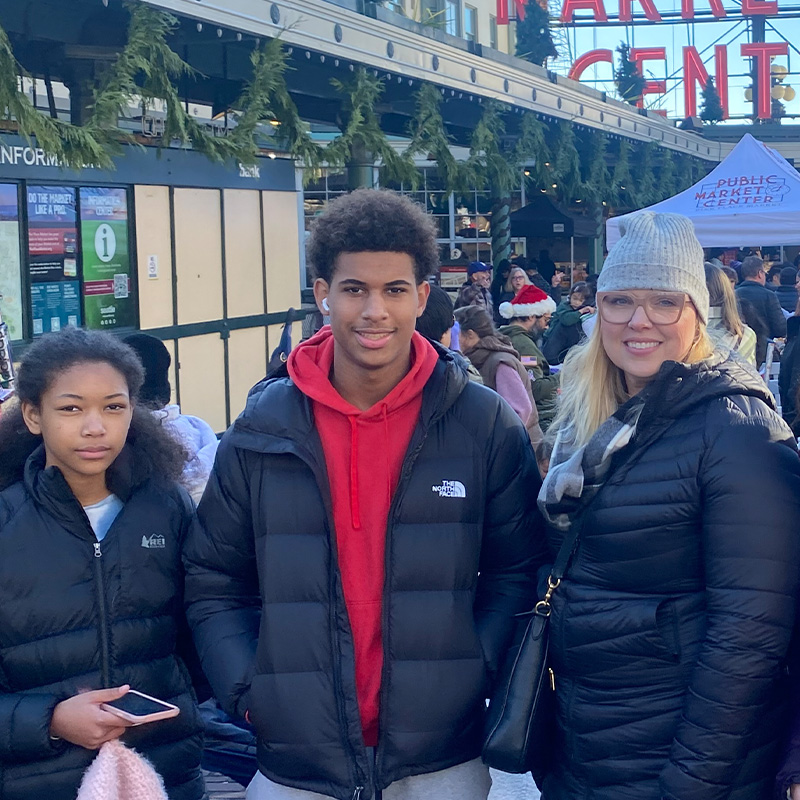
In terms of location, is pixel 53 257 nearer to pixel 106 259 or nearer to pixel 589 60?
pixel 106 259

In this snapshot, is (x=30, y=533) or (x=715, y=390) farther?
(x=30, y=533)

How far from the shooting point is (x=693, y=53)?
3688 cm

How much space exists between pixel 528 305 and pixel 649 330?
631 cm

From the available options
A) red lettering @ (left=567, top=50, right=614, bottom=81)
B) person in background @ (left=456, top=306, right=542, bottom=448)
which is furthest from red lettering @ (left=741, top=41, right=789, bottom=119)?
person in background @ (left=456, top=306, right=542, bottom=448)

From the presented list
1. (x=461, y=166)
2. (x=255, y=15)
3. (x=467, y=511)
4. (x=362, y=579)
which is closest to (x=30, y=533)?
(x=362, y=579)

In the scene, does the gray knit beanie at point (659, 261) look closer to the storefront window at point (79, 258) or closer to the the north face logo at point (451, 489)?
the the north face logo at point (451, 489)

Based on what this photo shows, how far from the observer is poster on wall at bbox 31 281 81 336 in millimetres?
8703

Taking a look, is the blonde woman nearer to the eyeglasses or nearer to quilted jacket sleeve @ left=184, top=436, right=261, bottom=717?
the eyeglasses

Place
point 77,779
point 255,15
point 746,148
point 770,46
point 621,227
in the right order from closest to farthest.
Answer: point 77,779, point 621,227, point 255,15, point 746,148, point 770,46

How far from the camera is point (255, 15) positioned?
8.09m

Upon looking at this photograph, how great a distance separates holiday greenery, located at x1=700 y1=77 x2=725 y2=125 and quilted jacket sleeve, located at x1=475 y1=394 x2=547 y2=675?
104 ft

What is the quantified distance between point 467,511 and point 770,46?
37091 millimetres

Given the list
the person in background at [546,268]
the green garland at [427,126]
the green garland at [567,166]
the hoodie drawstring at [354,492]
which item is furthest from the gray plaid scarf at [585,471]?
the person in background at [546,268]

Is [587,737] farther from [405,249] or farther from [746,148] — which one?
[746,148]
